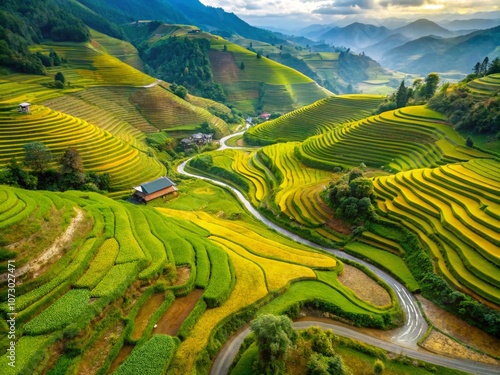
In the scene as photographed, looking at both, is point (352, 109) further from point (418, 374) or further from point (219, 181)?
point (418, 374)

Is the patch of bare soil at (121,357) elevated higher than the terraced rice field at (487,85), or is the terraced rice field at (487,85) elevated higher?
the terraced rice field at (487,85)

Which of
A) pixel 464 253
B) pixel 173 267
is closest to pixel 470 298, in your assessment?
pixel 464 253

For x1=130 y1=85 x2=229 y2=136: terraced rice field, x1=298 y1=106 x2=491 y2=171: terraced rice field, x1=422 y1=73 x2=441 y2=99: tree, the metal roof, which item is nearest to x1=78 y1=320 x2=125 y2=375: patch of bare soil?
the metal roof

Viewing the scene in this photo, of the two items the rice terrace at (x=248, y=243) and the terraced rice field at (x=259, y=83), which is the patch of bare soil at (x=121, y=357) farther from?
the terraced rice field at (x=259, y=83)

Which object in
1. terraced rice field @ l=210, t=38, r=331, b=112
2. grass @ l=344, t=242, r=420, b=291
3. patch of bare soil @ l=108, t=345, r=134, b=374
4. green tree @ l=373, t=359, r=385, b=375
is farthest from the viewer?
terraced rice field @ l=210, t=38, r=331, b=112

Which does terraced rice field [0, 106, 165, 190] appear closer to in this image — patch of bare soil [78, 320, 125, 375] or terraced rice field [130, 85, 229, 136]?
terraced rice field [130, 85, 229, 136]

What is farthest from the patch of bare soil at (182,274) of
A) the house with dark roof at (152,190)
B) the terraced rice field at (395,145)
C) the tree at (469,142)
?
the tree at (469,142)
